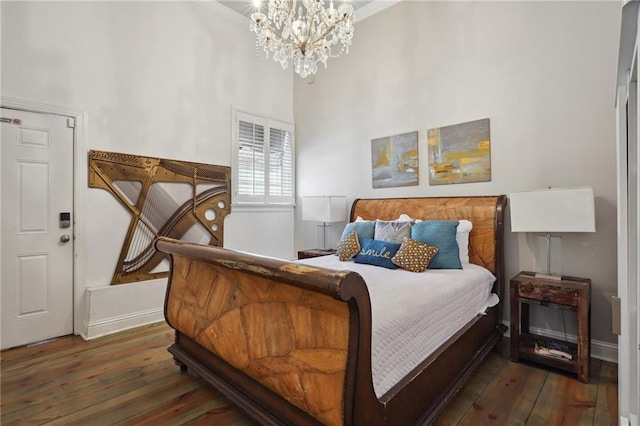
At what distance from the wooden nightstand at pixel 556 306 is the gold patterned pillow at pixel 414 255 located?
672 millimetres

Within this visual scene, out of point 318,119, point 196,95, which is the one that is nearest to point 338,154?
point 318,119

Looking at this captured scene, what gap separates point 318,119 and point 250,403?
3.76m

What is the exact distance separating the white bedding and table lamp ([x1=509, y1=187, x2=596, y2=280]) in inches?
21.0

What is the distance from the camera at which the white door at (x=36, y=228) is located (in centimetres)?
270

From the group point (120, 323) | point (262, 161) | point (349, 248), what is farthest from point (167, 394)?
point (262, 161)

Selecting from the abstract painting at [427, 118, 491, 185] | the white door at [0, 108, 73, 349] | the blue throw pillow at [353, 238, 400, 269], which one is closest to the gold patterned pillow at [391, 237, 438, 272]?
the blue throw pillow at [353, 238, 400, 269]

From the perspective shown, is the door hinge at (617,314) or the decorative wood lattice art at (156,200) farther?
the decorative wood lattice art at (156,200)

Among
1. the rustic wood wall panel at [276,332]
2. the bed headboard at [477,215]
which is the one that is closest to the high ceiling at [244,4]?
the bed headboard at [477,215]

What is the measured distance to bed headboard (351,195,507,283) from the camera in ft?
9.30

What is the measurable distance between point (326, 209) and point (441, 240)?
1.55 m

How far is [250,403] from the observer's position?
166 cm

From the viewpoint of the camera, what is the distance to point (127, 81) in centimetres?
330

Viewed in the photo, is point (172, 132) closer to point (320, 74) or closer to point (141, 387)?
point (320, 74)

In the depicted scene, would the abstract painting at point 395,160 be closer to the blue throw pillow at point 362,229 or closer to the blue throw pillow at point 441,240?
the blue throw pillow at point 362,229
